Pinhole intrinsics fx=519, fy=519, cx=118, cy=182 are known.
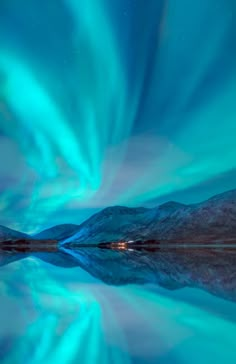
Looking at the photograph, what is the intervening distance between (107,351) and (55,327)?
64.6 inches

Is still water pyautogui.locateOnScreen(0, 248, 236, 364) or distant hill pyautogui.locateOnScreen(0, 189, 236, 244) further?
distant hill pyautogui.locateOnScreen(0, 189, 236, 244)

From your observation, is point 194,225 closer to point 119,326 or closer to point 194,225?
point 194,225

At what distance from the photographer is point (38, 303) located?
31.3 ft

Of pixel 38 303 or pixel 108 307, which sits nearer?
pixel 108 307

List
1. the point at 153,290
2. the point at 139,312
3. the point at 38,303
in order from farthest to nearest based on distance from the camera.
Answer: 1. the point at 153,290
2. the point at 38,303
3. the point at 139,312

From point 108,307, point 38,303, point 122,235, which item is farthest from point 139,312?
point 122,235

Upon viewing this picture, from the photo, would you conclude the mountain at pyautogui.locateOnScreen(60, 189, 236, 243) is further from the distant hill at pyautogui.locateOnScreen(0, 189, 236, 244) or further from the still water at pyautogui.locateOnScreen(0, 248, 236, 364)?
the still water at pyautogui.locateOnScreen(0, 248, 236, 364)

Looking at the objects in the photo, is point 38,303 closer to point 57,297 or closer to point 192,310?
point 57,297

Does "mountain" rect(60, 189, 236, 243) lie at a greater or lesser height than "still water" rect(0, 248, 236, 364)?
greater

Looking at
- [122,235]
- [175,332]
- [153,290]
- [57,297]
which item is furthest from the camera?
[122,235]

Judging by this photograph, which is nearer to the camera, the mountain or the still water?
the still water

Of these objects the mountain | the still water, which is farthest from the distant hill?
the still water

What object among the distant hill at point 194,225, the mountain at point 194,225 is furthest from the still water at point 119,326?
the mountain at point 194,225

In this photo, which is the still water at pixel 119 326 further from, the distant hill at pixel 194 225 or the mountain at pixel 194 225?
the mountain at pixel 194 225
